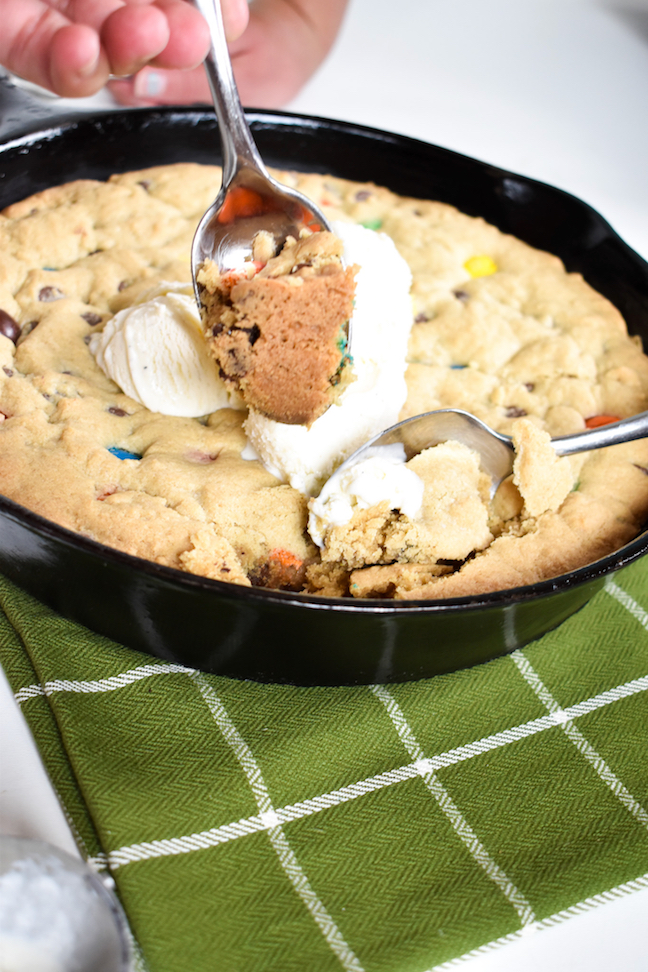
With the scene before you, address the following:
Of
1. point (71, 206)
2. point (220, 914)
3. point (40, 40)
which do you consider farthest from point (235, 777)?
point (40, 40)

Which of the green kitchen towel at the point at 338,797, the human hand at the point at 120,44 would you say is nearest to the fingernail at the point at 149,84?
the human hand at the point at 120,44

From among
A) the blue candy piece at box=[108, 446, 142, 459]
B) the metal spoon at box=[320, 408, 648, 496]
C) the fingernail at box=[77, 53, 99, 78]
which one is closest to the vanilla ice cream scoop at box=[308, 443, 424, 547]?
the metal spoon at box=[320, 408, 648, 496]

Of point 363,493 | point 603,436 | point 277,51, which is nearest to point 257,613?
point 363,493

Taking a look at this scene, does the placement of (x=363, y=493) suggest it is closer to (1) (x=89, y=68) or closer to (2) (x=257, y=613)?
(2) (x=257, y=613)

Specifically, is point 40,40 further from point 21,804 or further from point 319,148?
point 21,804

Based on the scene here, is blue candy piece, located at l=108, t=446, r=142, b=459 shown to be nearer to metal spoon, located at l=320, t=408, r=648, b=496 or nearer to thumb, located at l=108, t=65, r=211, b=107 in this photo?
metal spoon, located at l=320, t=408, r=648, b=496
